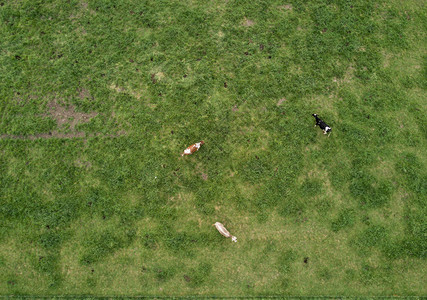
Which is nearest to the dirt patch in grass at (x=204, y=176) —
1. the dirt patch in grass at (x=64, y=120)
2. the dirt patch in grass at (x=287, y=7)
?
the dirt patch in grass at (x=64, y=120)

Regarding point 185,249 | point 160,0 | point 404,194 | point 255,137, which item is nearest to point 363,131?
point 404,194

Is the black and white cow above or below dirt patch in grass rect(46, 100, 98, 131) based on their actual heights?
below

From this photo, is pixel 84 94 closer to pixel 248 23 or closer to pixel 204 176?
pixel 204 176

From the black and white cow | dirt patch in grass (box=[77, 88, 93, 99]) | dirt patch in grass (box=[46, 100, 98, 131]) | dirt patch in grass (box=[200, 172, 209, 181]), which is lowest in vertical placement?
dirt patch in grass (box=[200, 172, 209, 181])

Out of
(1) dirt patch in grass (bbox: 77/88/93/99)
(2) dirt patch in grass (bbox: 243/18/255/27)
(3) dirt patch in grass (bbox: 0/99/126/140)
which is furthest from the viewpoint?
(2) dirt patch in grass (bbox: 243/18/255/27)

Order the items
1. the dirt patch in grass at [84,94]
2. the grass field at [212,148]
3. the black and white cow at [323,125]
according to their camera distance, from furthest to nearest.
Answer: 1. the dirt patch in grass at [84,94]
2. the black and white cow at [323,125]
3. the grass field at [212,148]

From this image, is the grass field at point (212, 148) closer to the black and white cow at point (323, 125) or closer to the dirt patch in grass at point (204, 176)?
the dirt patch in grass at point (204, 176)

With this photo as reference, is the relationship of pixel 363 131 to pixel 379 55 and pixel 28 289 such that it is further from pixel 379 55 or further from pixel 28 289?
pixel 28 289

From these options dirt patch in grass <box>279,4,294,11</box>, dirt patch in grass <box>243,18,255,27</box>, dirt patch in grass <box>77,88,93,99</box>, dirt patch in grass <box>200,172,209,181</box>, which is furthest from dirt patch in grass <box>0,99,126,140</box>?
dirt patch in grass <box>279,4,294,11</box>

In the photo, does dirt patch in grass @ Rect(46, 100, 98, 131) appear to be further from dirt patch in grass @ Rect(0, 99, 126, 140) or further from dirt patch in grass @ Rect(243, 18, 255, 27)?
dirt patch in grass @ Rect(243, 18, 255, 27)

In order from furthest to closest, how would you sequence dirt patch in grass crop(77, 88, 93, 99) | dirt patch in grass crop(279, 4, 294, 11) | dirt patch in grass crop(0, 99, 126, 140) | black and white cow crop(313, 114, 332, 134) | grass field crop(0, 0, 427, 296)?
dirt patch in grass crop(279, 4, 294, 11) → dirt patch in grass crop(77, 88, 93, 99) → dirt patch in grass crop(0, 99, 126, 140) → black and white cow crop(313, 114, 332, 134) → grass field crop(0, 0, 427, 296)
